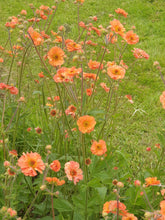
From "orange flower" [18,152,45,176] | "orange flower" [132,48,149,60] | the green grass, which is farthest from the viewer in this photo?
the green grass

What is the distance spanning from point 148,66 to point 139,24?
168cm

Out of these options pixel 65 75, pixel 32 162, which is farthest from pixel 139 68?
pixel 32 162

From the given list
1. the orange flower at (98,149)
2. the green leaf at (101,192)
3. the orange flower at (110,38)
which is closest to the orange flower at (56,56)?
the orange flower at (110,38)

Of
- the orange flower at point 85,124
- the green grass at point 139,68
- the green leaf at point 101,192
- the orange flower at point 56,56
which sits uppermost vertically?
the orange flower at point 56,56

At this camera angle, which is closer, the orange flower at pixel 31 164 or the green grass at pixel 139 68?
the orange flower at pixel 31 164

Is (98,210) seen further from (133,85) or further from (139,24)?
(139,24)

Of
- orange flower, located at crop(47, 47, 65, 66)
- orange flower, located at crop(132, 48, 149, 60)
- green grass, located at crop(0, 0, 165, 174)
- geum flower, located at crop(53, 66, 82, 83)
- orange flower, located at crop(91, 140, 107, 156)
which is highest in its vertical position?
orange flower, located at crop(47, 47, 65, 66)

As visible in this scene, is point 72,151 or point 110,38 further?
point 72,151

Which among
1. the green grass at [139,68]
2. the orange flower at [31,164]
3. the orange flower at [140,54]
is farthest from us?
the green grass at [139,68]

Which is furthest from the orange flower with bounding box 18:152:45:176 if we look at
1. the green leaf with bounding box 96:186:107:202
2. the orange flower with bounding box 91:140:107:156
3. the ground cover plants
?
the green leaf with bounding box 96:186:107:202

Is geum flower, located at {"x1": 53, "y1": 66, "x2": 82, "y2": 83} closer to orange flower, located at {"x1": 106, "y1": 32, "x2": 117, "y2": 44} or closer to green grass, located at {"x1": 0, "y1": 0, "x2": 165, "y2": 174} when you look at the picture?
orange flower, located at {"x1": 106, "y1": 32, "x2": 117, "y2": 44}

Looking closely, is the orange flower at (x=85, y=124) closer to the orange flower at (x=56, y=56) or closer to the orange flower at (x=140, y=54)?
the orange flower at (x=56, y=56)

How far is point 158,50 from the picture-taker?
15.2 ft

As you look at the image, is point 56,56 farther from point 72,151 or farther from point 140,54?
point 72,151
